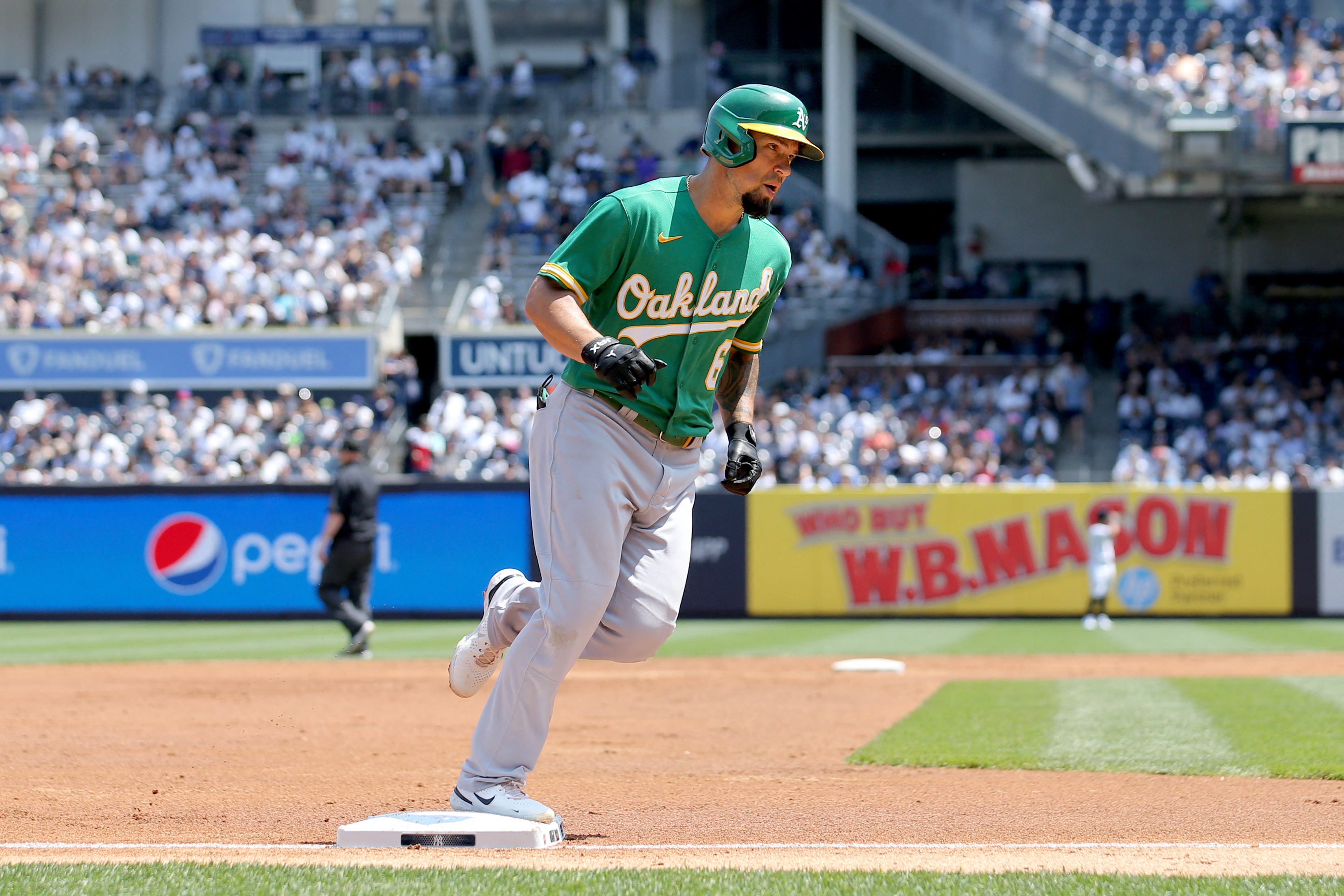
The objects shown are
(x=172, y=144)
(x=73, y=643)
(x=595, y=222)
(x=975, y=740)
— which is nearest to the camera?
(x=595, y=222)

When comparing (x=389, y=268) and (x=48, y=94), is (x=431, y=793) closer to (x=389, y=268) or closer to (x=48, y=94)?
(x=389, y=268)

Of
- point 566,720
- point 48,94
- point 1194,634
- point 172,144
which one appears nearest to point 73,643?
point 566,720

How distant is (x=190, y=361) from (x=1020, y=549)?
1352cm

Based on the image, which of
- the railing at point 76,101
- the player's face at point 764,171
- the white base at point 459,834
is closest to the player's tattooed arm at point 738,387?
the player's face at point 764,171

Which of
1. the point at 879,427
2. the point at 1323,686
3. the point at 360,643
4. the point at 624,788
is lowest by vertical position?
the point at 360,643

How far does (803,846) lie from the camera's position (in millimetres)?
4535

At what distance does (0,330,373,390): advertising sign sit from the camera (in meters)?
24.0

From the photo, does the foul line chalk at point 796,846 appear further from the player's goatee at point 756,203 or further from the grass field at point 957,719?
the player's goatee at point 756,203

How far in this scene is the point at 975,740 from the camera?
7426 mm

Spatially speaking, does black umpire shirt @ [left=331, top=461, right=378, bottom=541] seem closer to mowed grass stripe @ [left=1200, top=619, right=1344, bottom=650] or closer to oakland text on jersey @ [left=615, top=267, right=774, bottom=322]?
mowed grass stripe @ [left=1200, top=619, right=1344, bottom=650]

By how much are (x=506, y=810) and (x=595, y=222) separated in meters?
1.81

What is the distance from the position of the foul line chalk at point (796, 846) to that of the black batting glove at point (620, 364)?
1.40 metres

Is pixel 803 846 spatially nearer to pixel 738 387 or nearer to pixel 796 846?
pixel 796 846

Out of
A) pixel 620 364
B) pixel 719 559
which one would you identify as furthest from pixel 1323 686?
pixel 719 559
